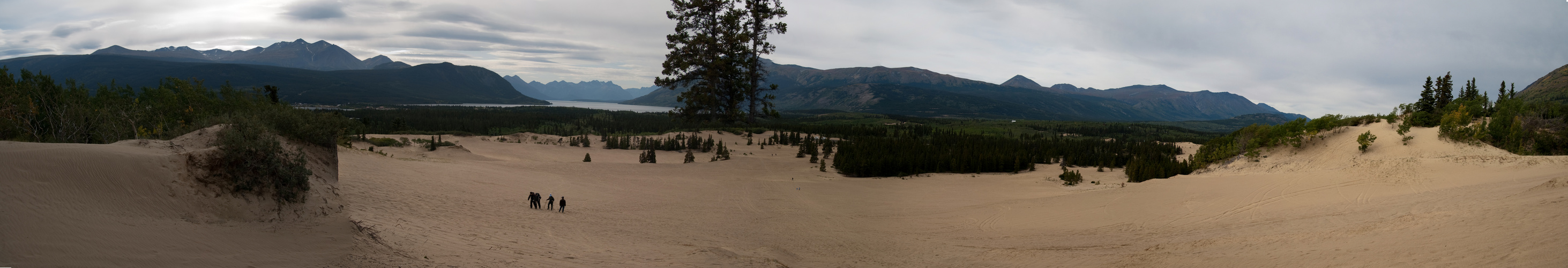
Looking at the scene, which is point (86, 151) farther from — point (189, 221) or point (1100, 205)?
point (1100, 205)

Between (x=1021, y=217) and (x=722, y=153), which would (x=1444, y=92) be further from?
(x=722, y=153)

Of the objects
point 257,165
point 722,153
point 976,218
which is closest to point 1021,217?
point 976,218

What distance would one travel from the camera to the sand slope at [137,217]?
4664 millimetres

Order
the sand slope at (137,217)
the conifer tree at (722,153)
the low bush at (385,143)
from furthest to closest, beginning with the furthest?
1. the conifer tree at (722,153)
2. the low bush at (385,143)
3. the sand slope at (137,217)

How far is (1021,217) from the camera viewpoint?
10.9 m

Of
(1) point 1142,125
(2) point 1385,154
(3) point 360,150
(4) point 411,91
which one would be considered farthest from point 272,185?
(4) point 411,91

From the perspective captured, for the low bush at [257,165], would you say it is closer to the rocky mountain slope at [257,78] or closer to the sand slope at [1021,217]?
the sand slope at [1021,217]

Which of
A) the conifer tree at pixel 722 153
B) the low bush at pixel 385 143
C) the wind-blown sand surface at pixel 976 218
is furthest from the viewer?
the conifer tree at pixel 722 153

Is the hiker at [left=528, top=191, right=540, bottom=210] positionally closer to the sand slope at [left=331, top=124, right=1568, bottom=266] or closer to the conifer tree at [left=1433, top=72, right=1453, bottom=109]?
the sand slope at [left=331, top=124, right=1568, bottom=266]

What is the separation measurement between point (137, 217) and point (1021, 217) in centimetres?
1227

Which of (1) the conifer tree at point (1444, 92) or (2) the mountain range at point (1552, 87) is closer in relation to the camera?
(1) the conifer tree at point (1444, 92)

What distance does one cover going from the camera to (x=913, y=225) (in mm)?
10875

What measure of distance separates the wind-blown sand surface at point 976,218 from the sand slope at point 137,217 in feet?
0.17

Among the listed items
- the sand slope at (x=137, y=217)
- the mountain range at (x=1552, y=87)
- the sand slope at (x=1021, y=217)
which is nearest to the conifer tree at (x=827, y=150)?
the sand slope at (x=1021, y=217)
